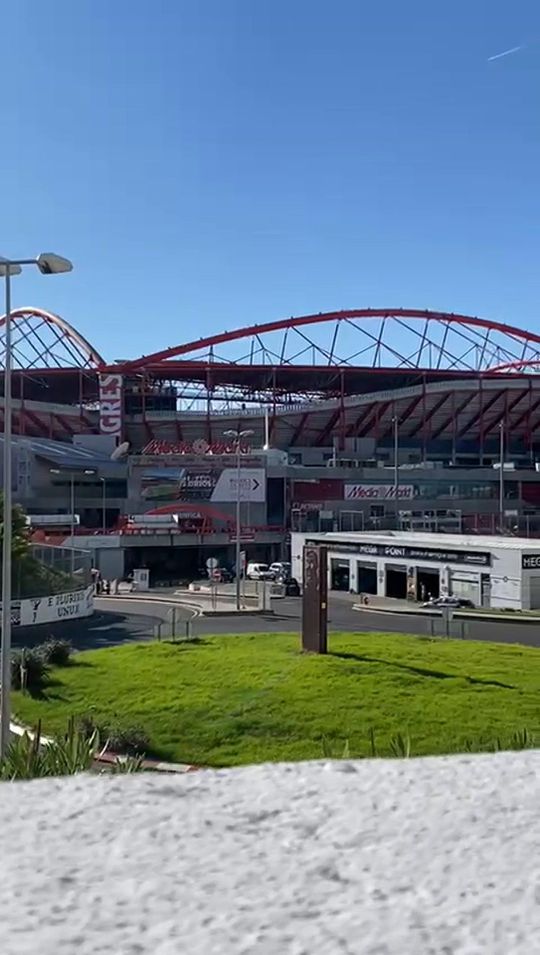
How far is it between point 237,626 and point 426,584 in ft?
46.9

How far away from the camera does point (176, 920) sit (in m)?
3.31

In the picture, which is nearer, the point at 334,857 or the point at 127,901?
the point at 127,901

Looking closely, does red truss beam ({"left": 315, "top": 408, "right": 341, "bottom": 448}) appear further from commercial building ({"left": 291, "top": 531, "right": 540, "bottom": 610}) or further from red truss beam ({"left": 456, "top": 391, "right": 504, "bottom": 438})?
commercial building ({"left": 291, "top": 531, "right": 540, "bottom": 610})

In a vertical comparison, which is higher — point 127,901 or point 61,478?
point 61,478

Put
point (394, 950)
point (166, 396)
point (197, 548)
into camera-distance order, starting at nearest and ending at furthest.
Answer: point (394, 950)
point (197, 548)
point (166, 396)

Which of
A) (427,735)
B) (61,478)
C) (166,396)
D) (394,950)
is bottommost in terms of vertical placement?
(427,735)

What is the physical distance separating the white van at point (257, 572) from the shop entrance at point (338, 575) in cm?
615

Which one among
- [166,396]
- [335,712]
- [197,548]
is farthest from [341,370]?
[335,712]

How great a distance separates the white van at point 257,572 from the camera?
56781mm

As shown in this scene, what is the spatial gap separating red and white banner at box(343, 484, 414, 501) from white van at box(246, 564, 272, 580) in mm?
17228

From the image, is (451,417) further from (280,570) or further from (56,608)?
(56,608)

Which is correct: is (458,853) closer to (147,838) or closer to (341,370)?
(147,838)

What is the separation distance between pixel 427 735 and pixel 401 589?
3279 cm

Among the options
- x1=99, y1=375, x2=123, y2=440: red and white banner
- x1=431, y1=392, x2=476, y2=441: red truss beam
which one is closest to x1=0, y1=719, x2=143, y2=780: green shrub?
x1=99, y1=375, x2=123, y2=440: red and white banner
